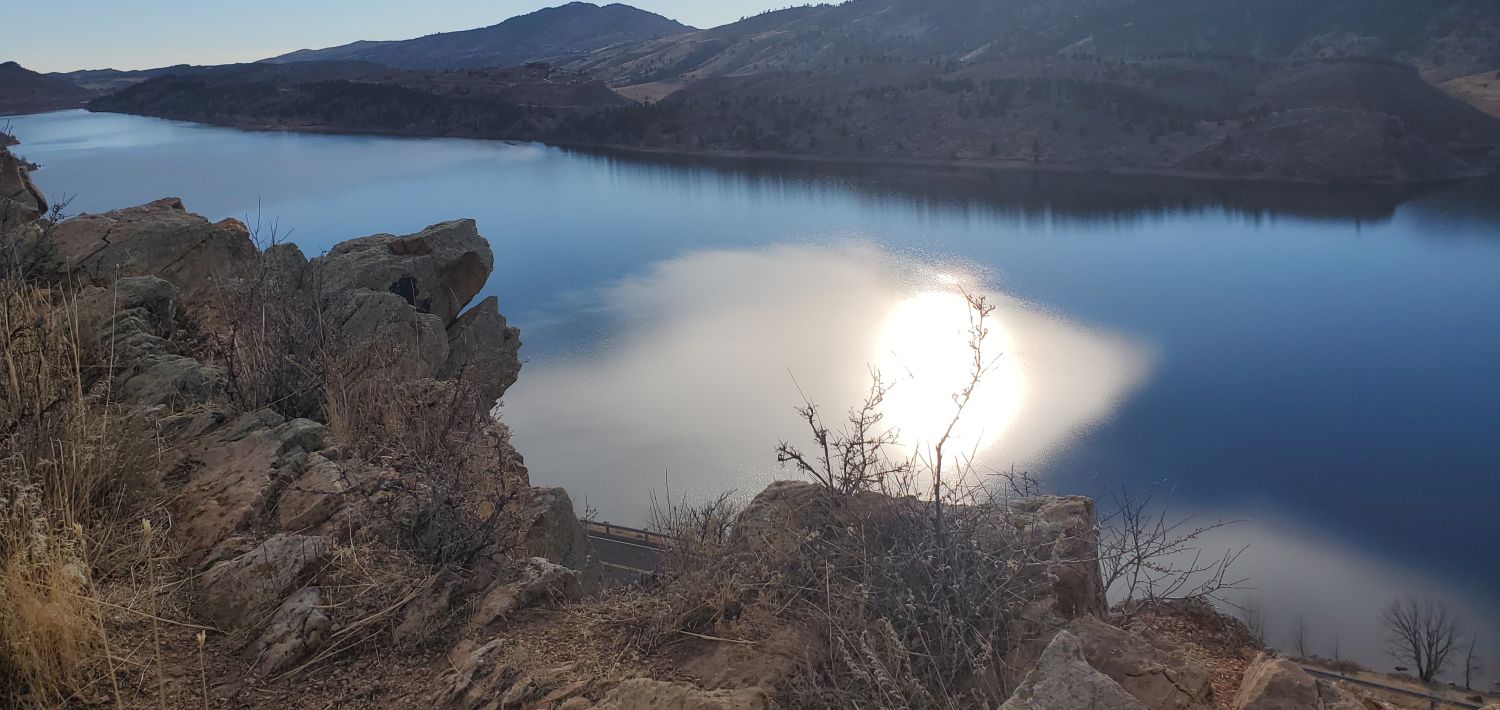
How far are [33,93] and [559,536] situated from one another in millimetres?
105163

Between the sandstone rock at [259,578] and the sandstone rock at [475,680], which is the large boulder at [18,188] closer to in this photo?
the sandstone rock at [259,578]

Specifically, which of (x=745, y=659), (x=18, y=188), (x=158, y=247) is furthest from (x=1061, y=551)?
(x=18, y=188)

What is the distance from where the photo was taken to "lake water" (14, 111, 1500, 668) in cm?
1445

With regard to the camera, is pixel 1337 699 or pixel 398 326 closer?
pixel 1337 699

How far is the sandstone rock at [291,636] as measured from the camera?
240 centimetres

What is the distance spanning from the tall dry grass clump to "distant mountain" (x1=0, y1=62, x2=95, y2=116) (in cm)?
9399

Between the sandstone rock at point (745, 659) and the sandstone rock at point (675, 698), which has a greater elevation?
the sandstone rock at point (675, 698)

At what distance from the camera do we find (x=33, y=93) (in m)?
87.0

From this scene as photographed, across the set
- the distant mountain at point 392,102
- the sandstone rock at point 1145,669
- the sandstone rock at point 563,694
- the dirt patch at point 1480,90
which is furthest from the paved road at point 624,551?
the distant mountain at point 392,102

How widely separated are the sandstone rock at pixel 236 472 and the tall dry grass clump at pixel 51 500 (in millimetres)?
186

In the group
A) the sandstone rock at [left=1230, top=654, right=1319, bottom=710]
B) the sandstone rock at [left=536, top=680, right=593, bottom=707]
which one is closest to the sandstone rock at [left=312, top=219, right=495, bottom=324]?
the sandstone rock at [left=536, top=680, right=593, bottom=707]

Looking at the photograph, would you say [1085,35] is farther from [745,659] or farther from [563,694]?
[563,694]

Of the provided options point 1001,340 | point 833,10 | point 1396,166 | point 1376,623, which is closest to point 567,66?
point 833,10

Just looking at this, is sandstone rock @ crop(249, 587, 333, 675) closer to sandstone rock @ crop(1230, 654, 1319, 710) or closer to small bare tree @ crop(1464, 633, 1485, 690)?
sandstone rock @ crop(1230, 654, 1319, 710)
